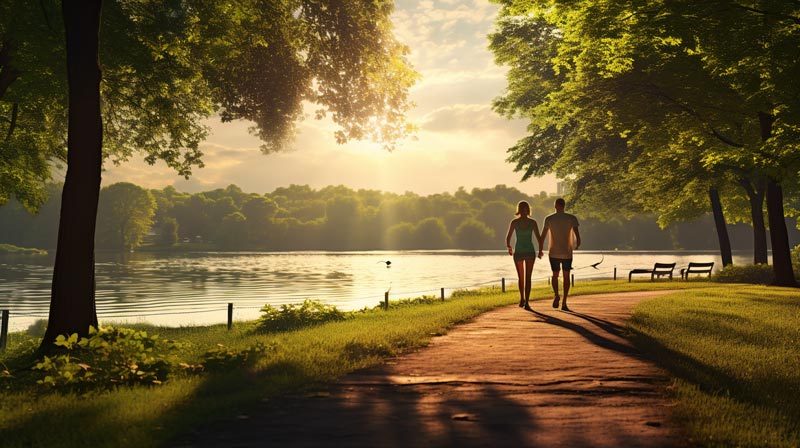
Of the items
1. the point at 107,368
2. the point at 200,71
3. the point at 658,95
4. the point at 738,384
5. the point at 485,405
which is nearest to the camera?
the point at 485,405

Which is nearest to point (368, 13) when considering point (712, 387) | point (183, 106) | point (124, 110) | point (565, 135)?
point (183, 106)

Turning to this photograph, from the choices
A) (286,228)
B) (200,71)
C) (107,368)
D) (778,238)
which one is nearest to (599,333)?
(107,368)

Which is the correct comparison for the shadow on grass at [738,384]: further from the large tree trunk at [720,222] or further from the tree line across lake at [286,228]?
the tree line across lake at [286,228]

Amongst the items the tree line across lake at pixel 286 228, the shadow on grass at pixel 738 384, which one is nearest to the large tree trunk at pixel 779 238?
the shadow on grass at pixel 738 384

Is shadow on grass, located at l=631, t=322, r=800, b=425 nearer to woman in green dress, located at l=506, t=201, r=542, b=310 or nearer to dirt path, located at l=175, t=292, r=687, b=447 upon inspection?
dirt path, located at l=175, t=292, r=687, b=447

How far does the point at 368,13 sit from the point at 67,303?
9615 mm

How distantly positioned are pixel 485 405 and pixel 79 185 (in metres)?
7.65

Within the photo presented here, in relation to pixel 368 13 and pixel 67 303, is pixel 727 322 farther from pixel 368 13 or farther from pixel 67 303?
pixel 67 303

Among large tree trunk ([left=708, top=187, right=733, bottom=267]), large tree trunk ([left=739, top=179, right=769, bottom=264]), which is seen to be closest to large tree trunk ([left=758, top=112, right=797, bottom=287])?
large tree trunk ([left=739, top=179, right=769, bottom=264])

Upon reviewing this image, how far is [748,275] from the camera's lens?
2800 centimetres

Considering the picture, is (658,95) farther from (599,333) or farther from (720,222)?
(720,222)

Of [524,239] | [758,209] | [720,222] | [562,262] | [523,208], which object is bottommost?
[562,262]

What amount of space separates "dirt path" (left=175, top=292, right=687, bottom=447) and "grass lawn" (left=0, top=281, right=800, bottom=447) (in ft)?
1.17

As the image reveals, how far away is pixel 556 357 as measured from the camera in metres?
7.58
